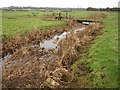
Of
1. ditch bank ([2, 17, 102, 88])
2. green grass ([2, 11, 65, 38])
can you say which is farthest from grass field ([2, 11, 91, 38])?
ditch bank ([2, 17, 102, 88])

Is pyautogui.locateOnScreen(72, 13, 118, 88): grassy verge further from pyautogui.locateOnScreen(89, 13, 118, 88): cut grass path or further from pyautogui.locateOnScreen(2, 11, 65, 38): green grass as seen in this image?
pyautogui.locateOnScreen(2, 11, 65, 38): green grass

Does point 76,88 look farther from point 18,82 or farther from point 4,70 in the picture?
point 4,70

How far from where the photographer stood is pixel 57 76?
14805 millimetres

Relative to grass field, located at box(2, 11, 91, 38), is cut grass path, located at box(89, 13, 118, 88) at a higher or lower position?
lower

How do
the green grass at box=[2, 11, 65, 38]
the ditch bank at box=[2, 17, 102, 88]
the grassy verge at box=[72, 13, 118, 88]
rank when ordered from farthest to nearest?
the green grass at box=[2, 11, 65, 38] < the ditch bank at box=[2, 17, 102, 88] < the grassy verge at box=[72, 13, 118, 88]

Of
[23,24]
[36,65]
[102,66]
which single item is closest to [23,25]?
[23,24]

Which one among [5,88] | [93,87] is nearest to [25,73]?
[5,88]

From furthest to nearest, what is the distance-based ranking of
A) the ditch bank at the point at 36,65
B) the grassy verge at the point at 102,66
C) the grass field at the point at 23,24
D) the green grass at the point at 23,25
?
1. the grass field at the point at 23,24
2. the green grass at the point at 23,25
3. the ditch bank at the point at 36,65
4. the grassy verge at the point at 102,66

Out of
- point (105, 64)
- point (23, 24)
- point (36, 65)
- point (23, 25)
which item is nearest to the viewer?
point (105, 64)

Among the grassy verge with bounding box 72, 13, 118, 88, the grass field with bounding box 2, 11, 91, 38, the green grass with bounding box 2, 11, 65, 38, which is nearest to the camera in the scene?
the grassy verge with bounding box 72, 13, 118, 88

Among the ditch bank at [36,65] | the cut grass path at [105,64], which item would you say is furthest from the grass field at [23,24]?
the cut grass path at [105,64]

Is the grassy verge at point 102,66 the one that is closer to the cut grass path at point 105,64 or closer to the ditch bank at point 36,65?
the cut grass path at point 105,64

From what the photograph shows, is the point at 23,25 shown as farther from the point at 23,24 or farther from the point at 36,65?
the point at 36,65

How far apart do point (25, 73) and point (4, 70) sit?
1.85 metres
